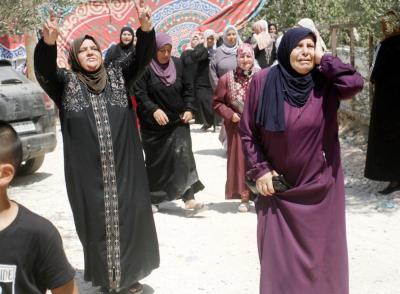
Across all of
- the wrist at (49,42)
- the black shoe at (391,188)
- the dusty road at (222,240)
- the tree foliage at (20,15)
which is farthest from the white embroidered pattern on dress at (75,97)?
the black shoe at (391,188)

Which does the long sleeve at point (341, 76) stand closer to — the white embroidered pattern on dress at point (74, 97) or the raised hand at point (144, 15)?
the raised hand at point (144, 15)

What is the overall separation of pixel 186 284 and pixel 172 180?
1942 mm

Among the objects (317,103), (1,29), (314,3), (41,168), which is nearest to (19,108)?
(41,168)

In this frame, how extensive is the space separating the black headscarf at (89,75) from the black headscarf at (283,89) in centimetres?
103

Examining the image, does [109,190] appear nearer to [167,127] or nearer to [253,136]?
[253,136]

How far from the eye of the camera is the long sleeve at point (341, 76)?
3.40m

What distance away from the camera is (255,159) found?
12.0ft

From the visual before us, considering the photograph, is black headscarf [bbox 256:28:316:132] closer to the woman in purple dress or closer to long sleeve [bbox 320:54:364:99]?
the woman in purple dress

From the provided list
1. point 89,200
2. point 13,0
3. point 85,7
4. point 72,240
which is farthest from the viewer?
point 85,7

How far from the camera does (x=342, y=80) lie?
3.41 metres

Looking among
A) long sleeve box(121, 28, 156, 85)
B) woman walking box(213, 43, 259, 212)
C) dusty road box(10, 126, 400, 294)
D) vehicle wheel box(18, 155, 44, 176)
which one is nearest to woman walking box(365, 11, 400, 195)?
dusty road box(10, 126, 400, 294)

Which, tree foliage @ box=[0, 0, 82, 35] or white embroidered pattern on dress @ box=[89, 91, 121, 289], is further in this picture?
tree foliage @ box=[0, 0, 82, 35]

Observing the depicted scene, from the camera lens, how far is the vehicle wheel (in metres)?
8.90

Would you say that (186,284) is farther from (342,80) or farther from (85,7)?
(85,7)
